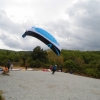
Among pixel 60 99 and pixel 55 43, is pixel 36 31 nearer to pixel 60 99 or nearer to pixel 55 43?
pixel 55 43

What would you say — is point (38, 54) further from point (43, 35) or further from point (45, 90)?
point (45, 90)

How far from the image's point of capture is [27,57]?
61.8m

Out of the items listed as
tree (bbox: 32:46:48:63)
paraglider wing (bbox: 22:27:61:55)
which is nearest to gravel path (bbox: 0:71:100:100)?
paraglider wing (bbox: 22:27:61:55)

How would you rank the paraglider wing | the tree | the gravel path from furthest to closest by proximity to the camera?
1. the tree
2. the paraglider wing
3. the gravel path

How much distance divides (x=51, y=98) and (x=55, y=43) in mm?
13292

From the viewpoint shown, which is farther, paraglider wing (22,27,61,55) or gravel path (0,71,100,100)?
paraglider wing (22,27,61,55)

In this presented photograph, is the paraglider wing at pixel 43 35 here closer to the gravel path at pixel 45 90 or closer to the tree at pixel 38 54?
the gravel path at pixel 45 90

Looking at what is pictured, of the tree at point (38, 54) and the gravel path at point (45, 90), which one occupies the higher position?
the tree at point (38, 54)

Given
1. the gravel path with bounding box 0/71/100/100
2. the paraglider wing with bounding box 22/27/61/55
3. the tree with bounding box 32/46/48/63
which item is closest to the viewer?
the gravel path with bounding box 0/71/100/100

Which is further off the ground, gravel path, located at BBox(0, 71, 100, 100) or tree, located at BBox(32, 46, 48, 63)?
tree, located at BBox(32, 46, 48, 63)

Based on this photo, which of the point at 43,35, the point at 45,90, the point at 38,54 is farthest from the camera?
the point at 38,54

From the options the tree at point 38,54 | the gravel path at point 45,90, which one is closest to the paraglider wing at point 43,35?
the gravel path at point 45,90

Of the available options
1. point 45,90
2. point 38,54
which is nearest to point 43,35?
point 45,90

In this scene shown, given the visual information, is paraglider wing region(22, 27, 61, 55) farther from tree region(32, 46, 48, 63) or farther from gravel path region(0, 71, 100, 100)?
tree region(32, 46, 48, 63)
